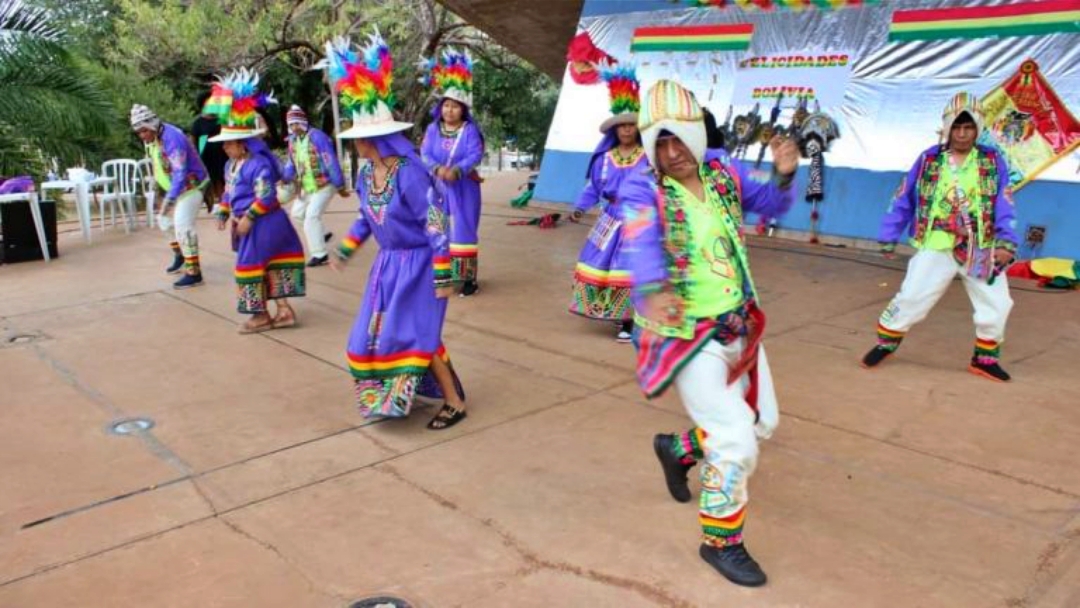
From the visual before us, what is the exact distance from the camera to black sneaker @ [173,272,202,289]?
7762 mm

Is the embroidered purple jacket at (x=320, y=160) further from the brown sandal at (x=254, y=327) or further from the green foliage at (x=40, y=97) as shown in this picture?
the brown sandal at (x=254, y=327)

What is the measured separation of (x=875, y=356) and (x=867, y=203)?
4.69m

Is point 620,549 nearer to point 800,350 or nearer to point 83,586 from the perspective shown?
point 83,586

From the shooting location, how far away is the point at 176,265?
338 inches

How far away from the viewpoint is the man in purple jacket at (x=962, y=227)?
15.3ft

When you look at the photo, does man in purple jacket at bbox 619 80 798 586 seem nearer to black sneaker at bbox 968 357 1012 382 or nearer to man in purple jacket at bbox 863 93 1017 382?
man in purple jacket at bbox 863 93 1017 382

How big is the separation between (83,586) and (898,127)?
886 cm

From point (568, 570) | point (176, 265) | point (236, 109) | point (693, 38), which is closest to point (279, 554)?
point (568, 570)

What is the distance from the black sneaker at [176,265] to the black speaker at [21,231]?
1.84 metres

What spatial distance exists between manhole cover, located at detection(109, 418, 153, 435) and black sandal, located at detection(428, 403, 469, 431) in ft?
4.87

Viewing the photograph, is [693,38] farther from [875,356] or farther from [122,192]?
[122,192]

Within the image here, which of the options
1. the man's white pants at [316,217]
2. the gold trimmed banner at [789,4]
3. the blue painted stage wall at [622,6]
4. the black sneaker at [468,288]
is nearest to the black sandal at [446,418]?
the black sneaker at [468,288]

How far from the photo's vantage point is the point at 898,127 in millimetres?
9141

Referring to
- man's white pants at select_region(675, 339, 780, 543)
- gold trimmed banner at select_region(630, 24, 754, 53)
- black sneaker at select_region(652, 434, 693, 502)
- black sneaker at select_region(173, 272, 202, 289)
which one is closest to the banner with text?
gold trimmed banner at select_region(630, 24, 754, 53)
